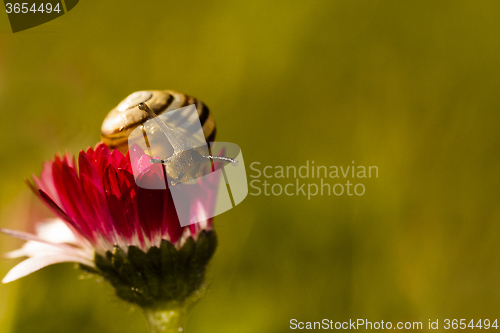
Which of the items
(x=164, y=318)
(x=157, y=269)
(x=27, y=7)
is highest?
(x=27, y=7)

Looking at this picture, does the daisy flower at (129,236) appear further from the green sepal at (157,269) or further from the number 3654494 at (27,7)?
the number 3654494 at (27,7)

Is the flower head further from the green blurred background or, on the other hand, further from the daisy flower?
the green blurred background

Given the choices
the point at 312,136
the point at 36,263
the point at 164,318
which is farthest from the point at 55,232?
the point at 312,136

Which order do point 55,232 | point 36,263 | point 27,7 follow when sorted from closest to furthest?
point 36,263
point 55,232
point 27,7

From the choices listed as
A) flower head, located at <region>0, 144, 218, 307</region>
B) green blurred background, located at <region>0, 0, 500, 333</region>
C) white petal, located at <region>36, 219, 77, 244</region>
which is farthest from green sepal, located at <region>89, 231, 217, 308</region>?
green blurred background, located at <region>0, 0, 500, 333</region>

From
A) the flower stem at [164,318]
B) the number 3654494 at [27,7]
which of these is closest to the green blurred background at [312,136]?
the number 3654494 at [27,7]

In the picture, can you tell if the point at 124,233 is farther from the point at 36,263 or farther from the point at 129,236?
the point at 36,263
